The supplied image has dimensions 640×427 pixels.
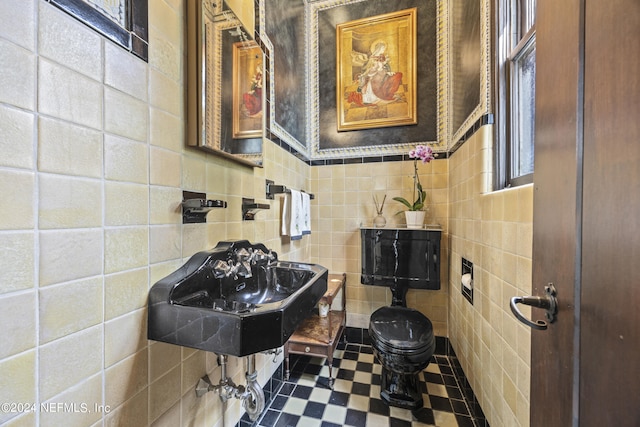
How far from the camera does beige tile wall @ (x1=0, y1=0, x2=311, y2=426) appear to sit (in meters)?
0.50

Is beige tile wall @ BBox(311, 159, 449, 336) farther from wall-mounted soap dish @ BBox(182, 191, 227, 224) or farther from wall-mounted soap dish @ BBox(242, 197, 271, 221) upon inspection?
wall-mounted soap dish @ BBox(182, 191, 227, 224)

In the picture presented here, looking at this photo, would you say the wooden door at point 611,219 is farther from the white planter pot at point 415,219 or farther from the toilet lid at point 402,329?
the white planter pot at point 415,219

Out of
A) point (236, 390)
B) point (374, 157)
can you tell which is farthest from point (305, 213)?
point (236, 390)

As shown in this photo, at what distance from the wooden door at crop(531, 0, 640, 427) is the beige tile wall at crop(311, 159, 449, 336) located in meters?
1.56

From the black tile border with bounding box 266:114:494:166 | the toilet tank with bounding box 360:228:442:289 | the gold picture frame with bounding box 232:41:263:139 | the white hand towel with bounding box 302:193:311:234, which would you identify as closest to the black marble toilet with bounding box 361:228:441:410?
the toilet tank with bounding box 360:228:442:289

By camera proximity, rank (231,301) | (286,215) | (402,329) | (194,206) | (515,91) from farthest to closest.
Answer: (286,215)
(402,329)
(515,91)
(231,301)
(194,206)

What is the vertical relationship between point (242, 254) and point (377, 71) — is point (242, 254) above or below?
below

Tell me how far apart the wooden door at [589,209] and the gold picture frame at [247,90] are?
1.16m

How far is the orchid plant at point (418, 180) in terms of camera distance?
196 cm

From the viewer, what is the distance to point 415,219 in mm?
2068

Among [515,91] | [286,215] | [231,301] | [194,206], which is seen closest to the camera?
[194,206]

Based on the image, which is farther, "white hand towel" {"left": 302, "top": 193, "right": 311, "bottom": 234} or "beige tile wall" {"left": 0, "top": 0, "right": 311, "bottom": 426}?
"white hand towel" {"left": 302, "top": 193, "right": 311, "bottom": 234}

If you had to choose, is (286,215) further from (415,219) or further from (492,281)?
(492,281)

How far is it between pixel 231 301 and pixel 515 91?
1.63 metres
